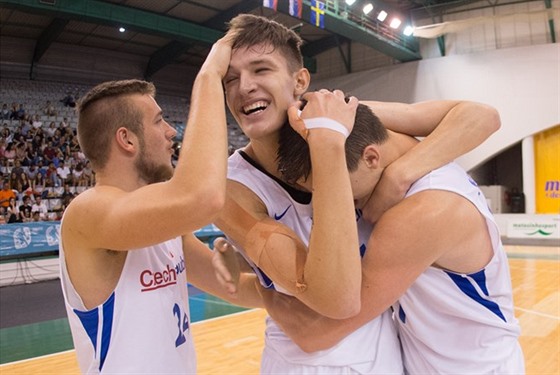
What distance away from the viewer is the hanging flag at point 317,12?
13555 mm

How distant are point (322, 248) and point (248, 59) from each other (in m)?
0.85

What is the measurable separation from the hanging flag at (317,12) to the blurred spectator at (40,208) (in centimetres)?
832

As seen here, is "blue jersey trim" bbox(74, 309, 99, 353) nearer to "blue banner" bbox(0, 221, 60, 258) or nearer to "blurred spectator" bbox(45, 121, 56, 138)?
"blue banner" bbox(0, 221, 60, 258)

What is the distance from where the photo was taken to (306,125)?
1570 mm

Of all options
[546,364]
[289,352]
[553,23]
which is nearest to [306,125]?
[289,352]

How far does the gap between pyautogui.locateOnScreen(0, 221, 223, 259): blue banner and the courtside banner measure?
1333 centimetres

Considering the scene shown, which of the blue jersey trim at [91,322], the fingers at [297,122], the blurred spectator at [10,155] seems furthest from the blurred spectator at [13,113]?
the fingers at [297,122]

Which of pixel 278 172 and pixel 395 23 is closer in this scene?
pixel 278 172

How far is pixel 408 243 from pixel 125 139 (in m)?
1.24

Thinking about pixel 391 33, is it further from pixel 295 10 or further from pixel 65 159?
pixel 65 159

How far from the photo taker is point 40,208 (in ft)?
37.3

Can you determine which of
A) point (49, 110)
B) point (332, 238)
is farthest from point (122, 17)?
point (332, 238)

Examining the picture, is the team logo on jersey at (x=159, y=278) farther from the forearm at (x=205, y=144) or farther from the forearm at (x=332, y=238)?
the forearm at (x=332, y=238)

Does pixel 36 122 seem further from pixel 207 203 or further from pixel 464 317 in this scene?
pixel 464 317
